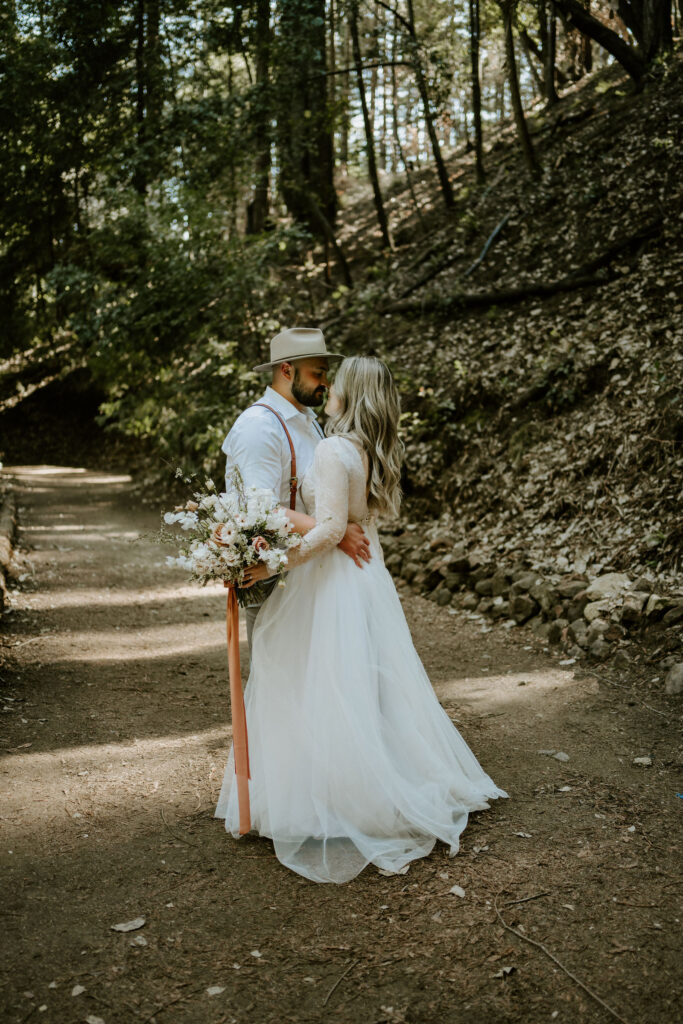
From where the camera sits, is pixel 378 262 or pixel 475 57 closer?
pixel 475 57

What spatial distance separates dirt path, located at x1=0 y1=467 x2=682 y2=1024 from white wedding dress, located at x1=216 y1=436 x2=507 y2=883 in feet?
0.49

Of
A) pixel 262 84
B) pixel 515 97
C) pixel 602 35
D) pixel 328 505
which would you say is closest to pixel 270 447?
pixel 328 505

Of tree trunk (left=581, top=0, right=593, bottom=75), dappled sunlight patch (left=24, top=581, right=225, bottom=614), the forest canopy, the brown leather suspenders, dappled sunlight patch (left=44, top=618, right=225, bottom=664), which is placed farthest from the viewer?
tree trunk (left=581, top=0, right=593, bottom=75)

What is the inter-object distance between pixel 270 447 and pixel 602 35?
1314cm

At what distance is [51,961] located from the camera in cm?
301

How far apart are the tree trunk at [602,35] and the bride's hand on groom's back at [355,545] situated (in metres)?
12.5

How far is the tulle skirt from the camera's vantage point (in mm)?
3695

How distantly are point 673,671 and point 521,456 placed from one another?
4.35m

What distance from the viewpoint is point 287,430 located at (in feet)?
13.7

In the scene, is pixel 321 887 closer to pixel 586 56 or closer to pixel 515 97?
pixel 515 97

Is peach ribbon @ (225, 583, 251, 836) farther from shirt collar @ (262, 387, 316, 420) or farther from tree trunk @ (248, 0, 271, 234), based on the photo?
tree trunk @ (248, 0, 271, 234)

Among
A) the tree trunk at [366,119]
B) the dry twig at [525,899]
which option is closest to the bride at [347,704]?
the dry twig at [525,899]

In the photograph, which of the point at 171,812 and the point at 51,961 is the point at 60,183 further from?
the point at 51,961

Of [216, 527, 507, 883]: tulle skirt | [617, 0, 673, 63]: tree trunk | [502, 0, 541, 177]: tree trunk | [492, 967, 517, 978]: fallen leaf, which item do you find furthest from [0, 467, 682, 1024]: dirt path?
[617, 0, 673, 63]: tree trunk
